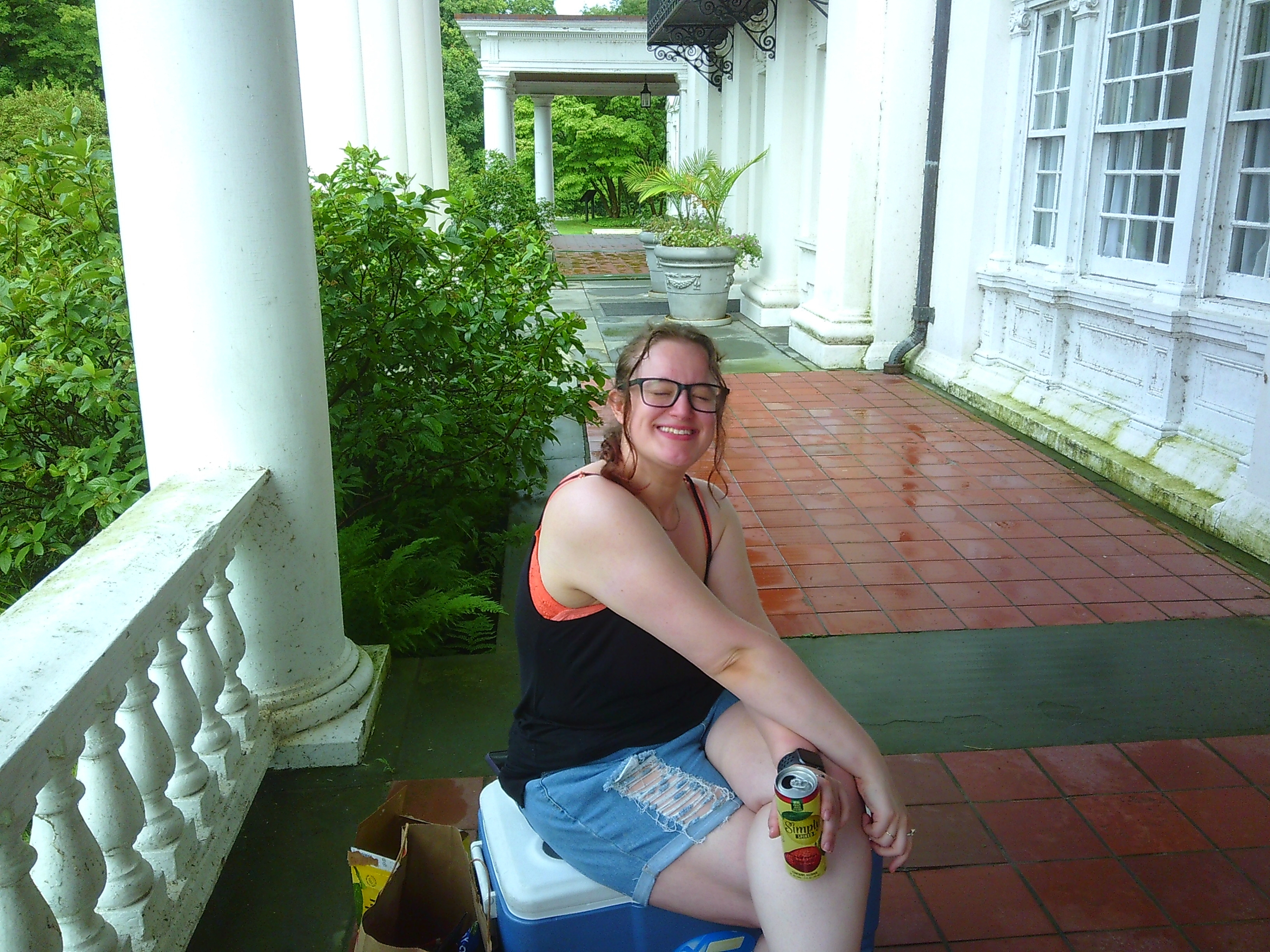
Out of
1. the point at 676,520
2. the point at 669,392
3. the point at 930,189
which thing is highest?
the point at 930,189

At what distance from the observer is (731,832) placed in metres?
1.85

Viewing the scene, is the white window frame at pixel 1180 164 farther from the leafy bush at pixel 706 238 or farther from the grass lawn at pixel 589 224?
the grass lawn at pixel 589 224

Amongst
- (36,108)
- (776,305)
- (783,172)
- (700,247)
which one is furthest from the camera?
(36,108)

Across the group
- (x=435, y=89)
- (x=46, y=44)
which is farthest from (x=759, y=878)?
(x=46, y=44)

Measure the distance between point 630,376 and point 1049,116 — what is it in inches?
253

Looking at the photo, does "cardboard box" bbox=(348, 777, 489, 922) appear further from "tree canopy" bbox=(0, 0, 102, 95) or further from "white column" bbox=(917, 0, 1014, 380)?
"tree canopy" bbox=(0, 0, 102, 95)

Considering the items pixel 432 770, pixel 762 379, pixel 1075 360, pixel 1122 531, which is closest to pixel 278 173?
A: pixel 432 770

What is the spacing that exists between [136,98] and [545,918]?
80.5 inches

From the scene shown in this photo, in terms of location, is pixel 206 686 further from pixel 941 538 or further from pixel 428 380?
pixel 941 538

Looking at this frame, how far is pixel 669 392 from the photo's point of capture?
2045mm

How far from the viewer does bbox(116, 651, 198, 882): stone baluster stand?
85.7 inches

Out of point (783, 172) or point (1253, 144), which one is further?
point (783, 172)

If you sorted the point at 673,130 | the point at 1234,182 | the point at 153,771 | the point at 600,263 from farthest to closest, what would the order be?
1. the point at 673,130
2. the point at 600,263
3. the point at 1234,182
4. the point at 153,771

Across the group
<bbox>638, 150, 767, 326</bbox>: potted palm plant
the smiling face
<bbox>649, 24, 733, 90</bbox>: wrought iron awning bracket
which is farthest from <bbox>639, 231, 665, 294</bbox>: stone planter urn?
the smiling face
